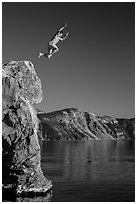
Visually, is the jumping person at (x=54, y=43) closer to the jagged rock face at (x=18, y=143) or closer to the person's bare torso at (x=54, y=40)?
the person's bare torso at (x=54, y=40)

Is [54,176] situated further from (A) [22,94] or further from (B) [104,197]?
(A) [22,94]

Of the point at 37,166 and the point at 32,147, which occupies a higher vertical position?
the point at 32,147

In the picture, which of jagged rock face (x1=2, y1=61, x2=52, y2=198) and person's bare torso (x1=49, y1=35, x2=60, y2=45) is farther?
jagged rock face (x1=2, y1=61, x2=52, y2=198)

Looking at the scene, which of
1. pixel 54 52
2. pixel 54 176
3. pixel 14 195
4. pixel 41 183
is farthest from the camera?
pixel 54 176

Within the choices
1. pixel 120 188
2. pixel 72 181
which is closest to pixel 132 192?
pixel 120 188

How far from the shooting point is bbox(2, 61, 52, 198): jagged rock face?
42.8 metres

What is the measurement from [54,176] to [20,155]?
78.9ft

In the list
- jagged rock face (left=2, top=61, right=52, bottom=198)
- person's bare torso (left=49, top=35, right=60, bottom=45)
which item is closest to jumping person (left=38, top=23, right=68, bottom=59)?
person's bare torso (left=49, top=35, right=60, bottom=45)

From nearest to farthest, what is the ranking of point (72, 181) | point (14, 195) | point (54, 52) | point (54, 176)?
1. point (54, 52)
2. point (14, 195)
3. point (72, 181)
4. point (54, 176)

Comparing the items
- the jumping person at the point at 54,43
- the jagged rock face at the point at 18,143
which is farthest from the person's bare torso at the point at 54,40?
the jagged rock face at the point at 18,143

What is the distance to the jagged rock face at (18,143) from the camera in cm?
4278

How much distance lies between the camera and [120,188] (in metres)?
53.3

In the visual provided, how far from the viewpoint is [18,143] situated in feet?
142

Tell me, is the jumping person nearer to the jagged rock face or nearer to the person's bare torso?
the person's bare torso
